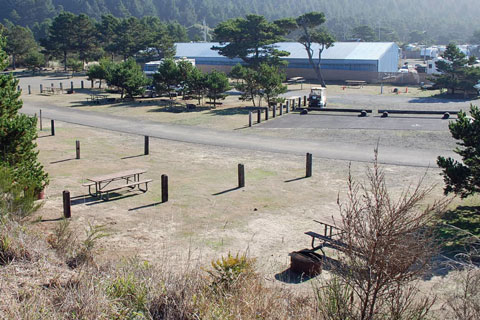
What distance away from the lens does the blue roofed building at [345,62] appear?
6184cm

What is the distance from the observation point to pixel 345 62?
6303 centimetres

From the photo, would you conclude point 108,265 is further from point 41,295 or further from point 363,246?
point 363,246

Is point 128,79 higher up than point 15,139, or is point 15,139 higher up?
point 128,79

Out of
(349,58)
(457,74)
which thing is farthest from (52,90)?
(457,74)

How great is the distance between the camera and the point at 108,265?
8.70m

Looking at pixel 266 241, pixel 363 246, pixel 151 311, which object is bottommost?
pixel 266 241

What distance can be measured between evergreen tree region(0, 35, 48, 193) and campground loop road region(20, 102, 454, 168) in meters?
11.7

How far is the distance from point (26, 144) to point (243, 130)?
1681 cm

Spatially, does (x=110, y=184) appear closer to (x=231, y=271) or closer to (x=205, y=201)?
(x=205, y=201)

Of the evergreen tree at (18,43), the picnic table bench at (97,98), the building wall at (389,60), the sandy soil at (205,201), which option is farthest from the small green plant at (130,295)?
the evergreen tree at (18,43)

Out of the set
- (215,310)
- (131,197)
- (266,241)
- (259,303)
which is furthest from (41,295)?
(131,197)

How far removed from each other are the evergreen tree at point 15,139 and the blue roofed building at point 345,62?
4958cm

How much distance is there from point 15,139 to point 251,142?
14.1 metres

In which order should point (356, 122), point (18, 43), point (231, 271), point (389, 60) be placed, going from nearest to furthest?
point (231, 271), point (356, 122), point (389, 60), point (18, 43)
